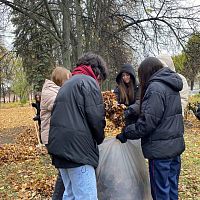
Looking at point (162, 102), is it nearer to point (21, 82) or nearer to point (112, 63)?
point (112, 63)

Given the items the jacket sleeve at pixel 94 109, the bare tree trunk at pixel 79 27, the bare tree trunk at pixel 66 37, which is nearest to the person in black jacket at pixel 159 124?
the jacket sleeve at pixel 94 109

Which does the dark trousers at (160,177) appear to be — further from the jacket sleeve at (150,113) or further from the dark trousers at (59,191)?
the dark trousers at (59,191)

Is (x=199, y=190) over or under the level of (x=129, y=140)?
under

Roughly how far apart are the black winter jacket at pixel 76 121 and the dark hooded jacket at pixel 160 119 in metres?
0.59

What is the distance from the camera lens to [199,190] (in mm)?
4668

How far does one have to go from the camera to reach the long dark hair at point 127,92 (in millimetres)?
4402

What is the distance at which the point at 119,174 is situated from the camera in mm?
3391

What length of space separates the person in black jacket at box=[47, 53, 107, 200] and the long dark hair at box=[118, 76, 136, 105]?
170 cm

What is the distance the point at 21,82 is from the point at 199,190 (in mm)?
39583

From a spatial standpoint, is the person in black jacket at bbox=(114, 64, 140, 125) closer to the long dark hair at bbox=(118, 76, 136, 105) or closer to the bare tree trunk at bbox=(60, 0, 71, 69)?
the long dark hair at bbox=(118, 76, 136, 105)

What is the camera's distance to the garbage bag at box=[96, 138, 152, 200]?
339cm

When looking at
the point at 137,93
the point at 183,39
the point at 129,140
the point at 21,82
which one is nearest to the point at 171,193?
the point at 129,140

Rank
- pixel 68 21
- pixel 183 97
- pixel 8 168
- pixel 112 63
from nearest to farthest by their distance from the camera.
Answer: pixel 183 97 → pixel 8 168 → pixel 68 21 → pixel 112 63

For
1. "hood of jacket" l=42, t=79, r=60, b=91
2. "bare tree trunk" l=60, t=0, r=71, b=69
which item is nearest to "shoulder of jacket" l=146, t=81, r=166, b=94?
"hood of jacket" l=42, t=79, r=60, b=91
